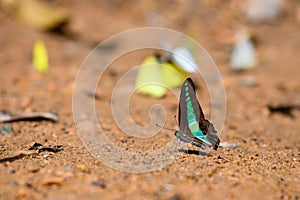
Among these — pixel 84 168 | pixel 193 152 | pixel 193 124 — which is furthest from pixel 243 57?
pixel 84 168

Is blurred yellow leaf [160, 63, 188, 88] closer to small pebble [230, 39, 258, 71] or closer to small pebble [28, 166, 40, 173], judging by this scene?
small pebble [230, 39, 258, 71]

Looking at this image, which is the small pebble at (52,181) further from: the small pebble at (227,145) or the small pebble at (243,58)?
the small pebble at (243,58)

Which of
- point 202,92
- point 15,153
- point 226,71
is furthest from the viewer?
point 226,71

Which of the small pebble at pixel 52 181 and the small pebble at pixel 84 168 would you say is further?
the small pebble at pixel 84 168

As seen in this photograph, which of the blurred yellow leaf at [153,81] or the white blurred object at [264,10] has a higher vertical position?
the white blurred object at [264,10]

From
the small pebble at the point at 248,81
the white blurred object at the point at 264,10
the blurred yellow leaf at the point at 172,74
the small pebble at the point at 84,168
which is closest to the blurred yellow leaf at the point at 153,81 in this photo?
the blurred yellow leaf at the point at 172,74

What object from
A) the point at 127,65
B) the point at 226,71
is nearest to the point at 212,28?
the point at 226,71

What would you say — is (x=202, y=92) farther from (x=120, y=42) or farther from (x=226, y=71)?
(x=120, y=42)
